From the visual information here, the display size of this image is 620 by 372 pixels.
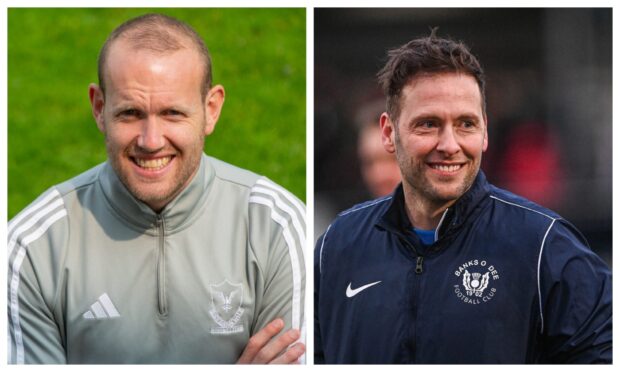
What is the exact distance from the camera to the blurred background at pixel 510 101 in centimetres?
419

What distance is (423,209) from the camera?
409cm

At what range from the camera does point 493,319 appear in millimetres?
3980

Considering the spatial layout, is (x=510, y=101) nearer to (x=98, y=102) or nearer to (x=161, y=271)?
(x=161, y=271)

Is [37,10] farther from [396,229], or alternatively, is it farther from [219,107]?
[396,229]

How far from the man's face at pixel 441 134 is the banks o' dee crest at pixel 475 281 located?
1.00ft

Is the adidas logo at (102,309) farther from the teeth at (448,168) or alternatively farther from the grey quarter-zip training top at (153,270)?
the teeth at (448,168)

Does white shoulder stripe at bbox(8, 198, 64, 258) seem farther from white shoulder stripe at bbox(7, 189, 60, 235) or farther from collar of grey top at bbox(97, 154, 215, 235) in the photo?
collar of grey top at bbox(97, 154, 215, 235)

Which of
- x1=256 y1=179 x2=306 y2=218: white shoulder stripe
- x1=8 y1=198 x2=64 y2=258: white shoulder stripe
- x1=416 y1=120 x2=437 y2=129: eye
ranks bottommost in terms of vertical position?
x1=8 y1=198 x2=64 y2=258: white shoulder stripe

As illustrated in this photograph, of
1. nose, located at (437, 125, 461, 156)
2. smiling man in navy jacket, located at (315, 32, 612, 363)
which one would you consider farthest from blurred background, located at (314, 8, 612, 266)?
nose, located at (437, 125, 461, 156)

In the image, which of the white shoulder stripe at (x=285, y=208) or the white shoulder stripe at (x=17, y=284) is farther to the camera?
the white shoulder stripe at (x=285, y=208)

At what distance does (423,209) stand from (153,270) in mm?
1204

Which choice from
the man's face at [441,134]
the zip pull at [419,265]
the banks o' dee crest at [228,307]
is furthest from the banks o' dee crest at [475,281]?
the banks o' dee crest at [228,307]

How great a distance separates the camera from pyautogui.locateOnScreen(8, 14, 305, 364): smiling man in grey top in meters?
3.97

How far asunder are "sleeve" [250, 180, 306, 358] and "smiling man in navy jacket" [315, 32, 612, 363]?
9.6 inches
